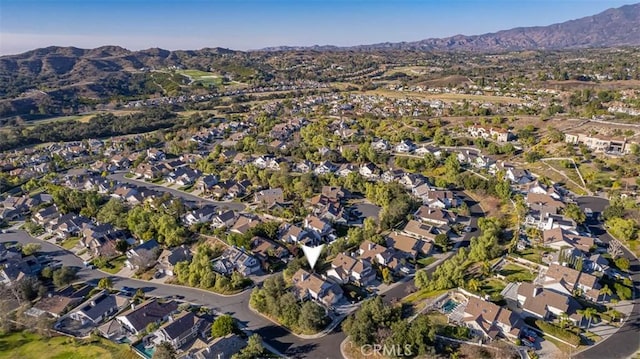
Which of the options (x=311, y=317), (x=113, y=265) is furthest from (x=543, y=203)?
(x=113, y=265)

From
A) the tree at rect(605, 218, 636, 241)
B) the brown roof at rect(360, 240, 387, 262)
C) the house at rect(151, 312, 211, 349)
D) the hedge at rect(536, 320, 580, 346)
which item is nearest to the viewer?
the hedge at rect(536, 320, 580, 346)

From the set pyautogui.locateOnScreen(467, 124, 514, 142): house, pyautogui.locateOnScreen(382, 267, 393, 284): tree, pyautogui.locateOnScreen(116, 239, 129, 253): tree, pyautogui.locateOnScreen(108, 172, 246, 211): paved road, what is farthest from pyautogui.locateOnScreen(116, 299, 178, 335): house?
pyautogui.locateOnScreen(467, 124, 514, 142): house

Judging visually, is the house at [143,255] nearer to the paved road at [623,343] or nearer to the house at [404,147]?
the paved road at [623,343]

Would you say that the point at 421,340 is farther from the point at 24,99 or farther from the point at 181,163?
the point at 24,99

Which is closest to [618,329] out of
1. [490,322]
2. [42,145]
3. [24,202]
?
[490,322]

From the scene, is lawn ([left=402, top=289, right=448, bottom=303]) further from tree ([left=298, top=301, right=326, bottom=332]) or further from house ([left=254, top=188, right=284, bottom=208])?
house ([left=254, top=188, right=284, bottom=208])

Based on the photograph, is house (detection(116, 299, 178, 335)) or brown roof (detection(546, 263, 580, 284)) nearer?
house (detection(116, 299, 178, 335))

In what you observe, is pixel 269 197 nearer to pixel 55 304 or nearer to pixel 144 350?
pixel 55 304

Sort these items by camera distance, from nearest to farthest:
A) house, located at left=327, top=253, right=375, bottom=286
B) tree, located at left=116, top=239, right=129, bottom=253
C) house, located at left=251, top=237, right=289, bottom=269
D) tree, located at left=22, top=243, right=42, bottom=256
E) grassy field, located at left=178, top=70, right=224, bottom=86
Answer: house, located at left=327, top=253, right=375, bottom=286 → house, located at left=251, top=237, right=289, bottom=269 → tree, located at left=116, top=239, right=129, bottom=253 → tree, located at left=22, top=243, right=42, bottom=256 → grassy field, located at left=178, top=70, right=224, bottom=86
